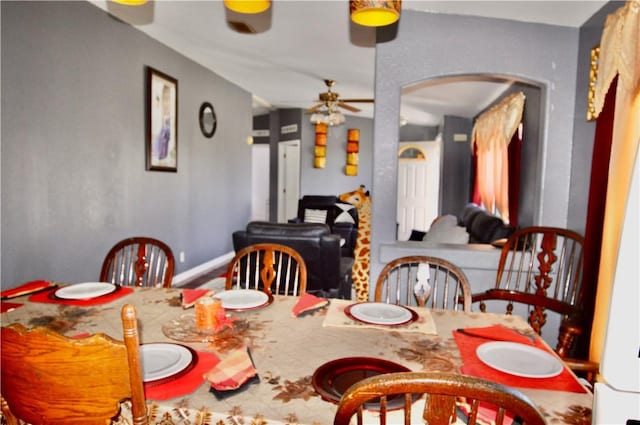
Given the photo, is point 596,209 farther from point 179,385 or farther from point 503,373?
point 179,385

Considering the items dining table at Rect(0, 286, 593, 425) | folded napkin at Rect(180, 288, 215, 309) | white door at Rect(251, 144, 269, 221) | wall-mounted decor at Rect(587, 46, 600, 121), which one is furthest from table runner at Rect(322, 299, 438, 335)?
white door at Rect(251, 144, 269, 221)

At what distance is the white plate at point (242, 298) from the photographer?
157 centimetres

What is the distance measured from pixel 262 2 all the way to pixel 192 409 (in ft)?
4.73

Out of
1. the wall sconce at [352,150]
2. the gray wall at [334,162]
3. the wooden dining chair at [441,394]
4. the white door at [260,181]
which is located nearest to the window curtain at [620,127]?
the wooden dining chair at [441,394]

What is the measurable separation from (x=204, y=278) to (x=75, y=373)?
448cm

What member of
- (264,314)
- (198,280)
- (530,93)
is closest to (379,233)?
(264,314)

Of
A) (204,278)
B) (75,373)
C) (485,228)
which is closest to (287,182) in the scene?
(204,278)

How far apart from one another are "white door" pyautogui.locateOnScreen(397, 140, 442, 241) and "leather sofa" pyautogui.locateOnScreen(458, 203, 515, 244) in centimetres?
240

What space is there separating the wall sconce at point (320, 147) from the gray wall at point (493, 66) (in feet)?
16.5

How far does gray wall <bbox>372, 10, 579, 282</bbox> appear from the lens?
2.79 metres

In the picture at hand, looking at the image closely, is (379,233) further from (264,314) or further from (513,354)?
(513,354)

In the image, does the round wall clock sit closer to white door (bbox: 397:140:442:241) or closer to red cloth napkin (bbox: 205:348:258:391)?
white door (bbox: 397:140:442:241)

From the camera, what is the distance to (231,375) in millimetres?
1009

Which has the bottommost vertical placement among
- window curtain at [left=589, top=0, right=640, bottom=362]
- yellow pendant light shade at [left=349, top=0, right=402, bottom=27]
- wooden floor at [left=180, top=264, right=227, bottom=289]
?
wooden floor at [left=180, top=264, right=227, bottom=289]
